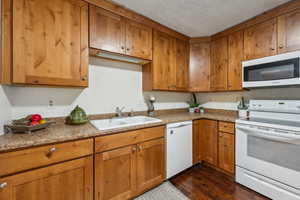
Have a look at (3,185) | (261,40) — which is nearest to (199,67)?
(261,40)

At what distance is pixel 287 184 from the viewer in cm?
140

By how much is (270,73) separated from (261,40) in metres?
0.54

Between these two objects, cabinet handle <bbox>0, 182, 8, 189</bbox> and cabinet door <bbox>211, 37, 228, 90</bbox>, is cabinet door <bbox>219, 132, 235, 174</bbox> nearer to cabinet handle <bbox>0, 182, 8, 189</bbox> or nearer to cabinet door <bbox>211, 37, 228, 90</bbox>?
cabinet door <bbox>211, 37, 228, 90</bbox>

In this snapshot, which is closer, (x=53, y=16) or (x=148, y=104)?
(x=53, y=16)

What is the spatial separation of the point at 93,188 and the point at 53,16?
5.78ft

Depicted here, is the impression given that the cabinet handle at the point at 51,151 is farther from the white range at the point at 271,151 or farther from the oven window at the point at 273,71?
the oven window at the point at 273,71

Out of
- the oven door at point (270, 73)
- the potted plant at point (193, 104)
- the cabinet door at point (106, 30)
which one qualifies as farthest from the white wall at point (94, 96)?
the oven door at point (270, 73)

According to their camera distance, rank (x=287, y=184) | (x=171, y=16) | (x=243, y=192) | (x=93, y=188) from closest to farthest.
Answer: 1. (x=93, y=188)
2. (x=287, y=184)
3. (x=243, y=192)
4. (x=171, y=16)

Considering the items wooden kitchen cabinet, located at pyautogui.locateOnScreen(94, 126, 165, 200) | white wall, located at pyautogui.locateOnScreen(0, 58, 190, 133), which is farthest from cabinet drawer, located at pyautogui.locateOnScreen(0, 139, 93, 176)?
white wall, located at pyautogui.locateOnScreen(0, 58, 190, 133)

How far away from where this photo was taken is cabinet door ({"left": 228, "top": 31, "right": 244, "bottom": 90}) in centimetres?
209

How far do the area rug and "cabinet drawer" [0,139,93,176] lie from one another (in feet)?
3.23

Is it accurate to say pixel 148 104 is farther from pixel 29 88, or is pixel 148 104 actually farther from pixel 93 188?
pixel 29 88

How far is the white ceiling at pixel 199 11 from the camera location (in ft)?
5.31

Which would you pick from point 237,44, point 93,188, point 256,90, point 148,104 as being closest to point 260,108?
point 256,90
